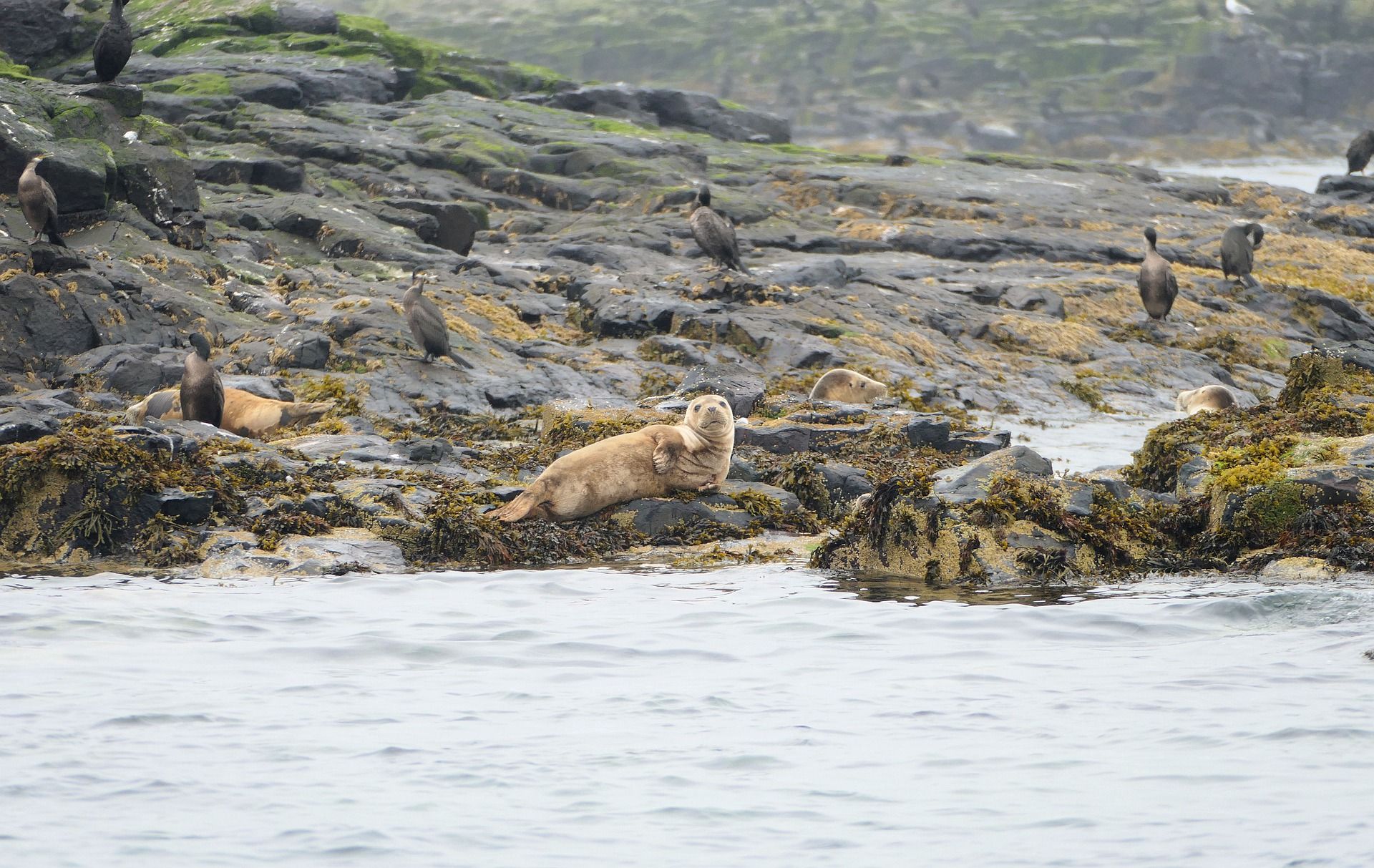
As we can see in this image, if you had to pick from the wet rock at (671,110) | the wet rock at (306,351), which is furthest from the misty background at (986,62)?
the wet rock at (306,351)

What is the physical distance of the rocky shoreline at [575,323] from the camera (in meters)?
10.4

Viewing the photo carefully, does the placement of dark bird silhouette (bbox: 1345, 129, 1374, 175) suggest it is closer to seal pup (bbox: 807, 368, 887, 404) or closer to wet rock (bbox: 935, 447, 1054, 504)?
seal pup (bbox: 807, 368, 887, 404)

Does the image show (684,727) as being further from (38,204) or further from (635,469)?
(38,204)

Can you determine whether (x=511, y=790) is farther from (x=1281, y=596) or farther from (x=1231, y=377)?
(x=1231, y=377)

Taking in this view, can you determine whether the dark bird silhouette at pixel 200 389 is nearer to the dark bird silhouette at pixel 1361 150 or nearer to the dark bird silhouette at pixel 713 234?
the dark bird silhouette at pixel 713 234

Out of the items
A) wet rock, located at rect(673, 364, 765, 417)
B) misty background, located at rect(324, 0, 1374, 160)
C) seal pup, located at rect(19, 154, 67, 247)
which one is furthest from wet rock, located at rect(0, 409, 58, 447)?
misty background, located at rect(324, 0, 1374, 160)

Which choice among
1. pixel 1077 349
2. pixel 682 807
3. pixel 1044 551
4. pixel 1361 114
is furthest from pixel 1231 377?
pixel 1361 114

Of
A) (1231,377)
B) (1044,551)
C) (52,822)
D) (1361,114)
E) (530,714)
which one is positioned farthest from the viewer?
(1361,114)

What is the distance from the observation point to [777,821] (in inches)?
213

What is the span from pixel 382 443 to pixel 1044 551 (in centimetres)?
644

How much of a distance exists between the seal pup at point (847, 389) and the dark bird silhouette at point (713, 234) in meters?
5.69

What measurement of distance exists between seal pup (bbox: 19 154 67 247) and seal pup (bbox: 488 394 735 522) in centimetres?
1129

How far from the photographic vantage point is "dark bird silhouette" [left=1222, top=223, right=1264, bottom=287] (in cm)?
2892

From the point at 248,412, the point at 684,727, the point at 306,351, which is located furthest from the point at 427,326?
the point at 684,727
